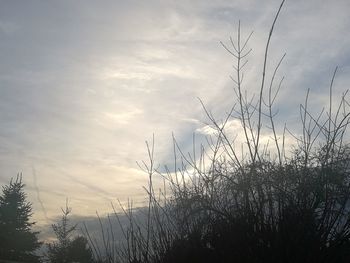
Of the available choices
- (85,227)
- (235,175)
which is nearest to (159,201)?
(85,227)

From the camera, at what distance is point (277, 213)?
10.1 ft

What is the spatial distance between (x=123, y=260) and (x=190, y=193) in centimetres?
107

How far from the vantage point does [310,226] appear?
2.85 m

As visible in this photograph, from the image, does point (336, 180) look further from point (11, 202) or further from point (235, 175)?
point (11, 202)

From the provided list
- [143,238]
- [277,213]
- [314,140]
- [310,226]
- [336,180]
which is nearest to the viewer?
[310,226]

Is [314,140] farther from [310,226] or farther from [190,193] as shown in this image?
[190,193]

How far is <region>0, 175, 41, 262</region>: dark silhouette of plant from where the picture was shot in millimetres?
28016

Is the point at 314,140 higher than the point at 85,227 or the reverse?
higher

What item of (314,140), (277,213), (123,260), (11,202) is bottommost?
(123,260)

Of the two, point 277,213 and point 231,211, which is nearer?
point 277,213

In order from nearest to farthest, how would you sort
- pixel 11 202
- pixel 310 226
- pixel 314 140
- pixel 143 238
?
pixel 310 226 → pixel 314 140 → pixel 143 238 → pixel 11 202

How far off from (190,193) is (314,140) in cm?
151

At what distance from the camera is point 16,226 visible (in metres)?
29.3

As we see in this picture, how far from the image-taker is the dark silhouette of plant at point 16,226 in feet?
91.9
